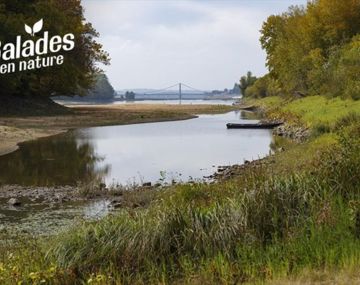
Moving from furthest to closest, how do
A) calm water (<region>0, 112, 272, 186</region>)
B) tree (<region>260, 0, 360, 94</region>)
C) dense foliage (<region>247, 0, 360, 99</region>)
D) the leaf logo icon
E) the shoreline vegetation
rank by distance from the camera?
the leaf logo icon < tree (<region>260, 0, 360, 94</region>) < dense foliage (<region>247, 0, 360, 99</region>) < calm water (<region>0, 112, 272, 186</region>) < the shoreline vegetation

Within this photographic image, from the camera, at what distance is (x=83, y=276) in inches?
314

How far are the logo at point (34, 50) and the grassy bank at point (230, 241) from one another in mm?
50551

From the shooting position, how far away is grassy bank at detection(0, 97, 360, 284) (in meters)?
7.30

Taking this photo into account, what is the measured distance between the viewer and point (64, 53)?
67562mm

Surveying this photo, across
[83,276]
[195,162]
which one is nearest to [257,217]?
[83,276]

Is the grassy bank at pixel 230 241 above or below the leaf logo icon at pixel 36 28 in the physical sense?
below

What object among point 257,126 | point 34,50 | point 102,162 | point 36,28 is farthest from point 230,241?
point 34,50

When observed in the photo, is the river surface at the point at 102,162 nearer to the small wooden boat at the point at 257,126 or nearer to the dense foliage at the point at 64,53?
the small wooden boat at the point at 257,126

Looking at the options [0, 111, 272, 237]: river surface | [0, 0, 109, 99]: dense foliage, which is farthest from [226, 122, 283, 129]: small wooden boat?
[0, 0, 109, 99]: dense foliage

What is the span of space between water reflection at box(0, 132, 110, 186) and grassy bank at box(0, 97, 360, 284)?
12.7 meters

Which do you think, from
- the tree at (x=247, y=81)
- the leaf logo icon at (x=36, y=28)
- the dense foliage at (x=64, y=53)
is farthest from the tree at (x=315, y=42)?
the tree at (x=247, y=81)

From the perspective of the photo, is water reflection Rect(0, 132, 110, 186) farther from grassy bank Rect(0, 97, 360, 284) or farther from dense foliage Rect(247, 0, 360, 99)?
dense foliage Rect(247, 0, 360, 99)

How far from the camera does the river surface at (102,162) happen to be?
15695mm

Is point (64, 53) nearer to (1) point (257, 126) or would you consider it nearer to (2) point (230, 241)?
(1) point (257, 126)
